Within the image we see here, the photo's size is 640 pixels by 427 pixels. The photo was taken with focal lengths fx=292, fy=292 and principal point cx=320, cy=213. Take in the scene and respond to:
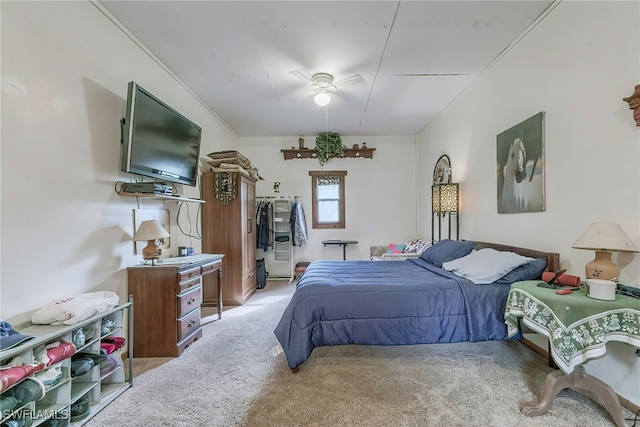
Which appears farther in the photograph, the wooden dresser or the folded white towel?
the wooden dresser

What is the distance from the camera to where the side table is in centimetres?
146

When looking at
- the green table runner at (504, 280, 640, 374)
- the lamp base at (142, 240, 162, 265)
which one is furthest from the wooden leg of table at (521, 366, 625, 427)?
the lamp base at (142, 240, 162, 265)

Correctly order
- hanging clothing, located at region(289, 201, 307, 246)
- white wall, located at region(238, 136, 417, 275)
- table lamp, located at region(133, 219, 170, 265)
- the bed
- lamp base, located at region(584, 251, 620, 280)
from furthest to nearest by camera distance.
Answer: white wall, located at region(238, 136, 417, 275) < hanging clothing, located at region(289, 201, 307, 246) < table lamp, located at region(133, 219, 170, 265) < the bed < lamp base, located at region(584, 251, 620, 280)

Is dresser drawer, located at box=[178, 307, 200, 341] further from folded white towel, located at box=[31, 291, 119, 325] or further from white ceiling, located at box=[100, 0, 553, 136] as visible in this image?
white ceiling, located at box=[100, 0, 553, 136]

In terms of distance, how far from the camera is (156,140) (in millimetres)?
2582

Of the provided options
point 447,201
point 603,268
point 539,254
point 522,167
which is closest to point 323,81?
point 522,167

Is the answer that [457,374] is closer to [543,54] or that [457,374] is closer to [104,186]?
[543,54]

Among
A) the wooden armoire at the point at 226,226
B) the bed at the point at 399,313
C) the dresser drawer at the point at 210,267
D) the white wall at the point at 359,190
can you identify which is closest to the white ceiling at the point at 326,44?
the wooden armoire at the point at 226,226

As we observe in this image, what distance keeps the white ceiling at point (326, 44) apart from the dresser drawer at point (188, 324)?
2.50 metres

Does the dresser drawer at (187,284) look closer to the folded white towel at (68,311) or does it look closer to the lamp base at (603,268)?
the folded white towel at (68,311)

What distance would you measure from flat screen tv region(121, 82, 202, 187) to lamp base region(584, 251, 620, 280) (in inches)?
125

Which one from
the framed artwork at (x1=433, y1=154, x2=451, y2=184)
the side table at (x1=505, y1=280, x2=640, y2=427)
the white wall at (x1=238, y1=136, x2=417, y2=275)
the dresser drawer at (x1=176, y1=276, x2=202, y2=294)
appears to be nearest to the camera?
the side table at (x1=505, y1=280, x2=640, y2=427)

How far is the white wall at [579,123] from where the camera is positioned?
5.63 feet

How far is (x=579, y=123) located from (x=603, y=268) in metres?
1.05
